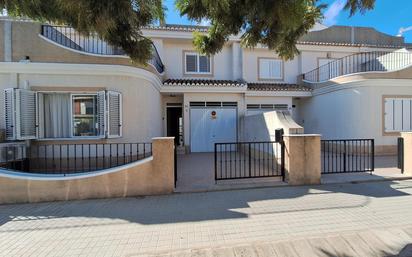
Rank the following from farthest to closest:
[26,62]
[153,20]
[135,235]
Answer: [26,62] < [135,235] < [153,20]

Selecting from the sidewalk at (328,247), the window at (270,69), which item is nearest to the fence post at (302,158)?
the sidewalk at (328,247)

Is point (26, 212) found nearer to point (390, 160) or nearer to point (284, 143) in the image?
point (284, 143)

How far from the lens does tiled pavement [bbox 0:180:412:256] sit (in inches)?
144

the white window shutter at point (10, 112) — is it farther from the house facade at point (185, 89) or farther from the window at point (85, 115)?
the window at point (85, 115)

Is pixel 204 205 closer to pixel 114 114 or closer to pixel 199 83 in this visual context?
pixel 114 114

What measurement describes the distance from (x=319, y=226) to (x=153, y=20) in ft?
14.2

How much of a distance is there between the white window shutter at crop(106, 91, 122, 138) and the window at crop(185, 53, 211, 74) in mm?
7060

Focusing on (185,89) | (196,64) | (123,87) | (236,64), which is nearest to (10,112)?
(123,87)

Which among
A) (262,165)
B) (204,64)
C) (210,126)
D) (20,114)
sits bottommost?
(262,165)

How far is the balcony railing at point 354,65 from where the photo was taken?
14.0 m

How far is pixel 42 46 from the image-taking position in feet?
27.0

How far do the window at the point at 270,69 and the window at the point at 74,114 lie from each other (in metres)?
10.4

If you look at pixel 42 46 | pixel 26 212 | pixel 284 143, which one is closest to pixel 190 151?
pixel 284 143

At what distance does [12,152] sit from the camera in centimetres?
729
